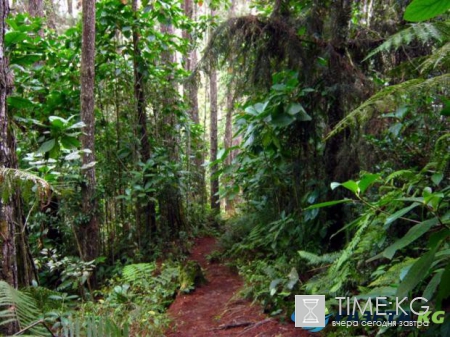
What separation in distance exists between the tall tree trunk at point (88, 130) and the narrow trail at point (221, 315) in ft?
6.20

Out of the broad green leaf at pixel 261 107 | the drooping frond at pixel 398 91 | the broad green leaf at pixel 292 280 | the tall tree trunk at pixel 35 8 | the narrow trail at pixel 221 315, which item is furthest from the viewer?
the tall tree trunk at pixel 35 8

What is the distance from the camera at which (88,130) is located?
18.2 ft

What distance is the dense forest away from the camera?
202 centimetres

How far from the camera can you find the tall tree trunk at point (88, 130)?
548 cm

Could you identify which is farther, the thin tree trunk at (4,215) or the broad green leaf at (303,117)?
the broad green leaf at (303,117)

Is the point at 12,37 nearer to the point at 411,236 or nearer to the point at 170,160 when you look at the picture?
the point at 411,236

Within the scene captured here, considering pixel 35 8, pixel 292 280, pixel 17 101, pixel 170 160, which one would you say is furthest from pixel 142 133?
pixel 292 280

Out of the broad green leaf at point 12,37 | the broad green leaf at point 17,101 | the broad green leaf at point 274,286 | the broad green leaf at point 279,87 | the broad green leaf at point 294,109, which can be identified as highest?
the broad green leaf at point 12,37

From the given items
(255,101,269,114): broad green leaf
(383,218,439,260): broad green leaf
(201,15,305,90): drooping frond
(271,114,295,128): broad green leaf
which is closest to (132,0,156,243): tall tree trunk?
(201,15,305,90): drooping frond

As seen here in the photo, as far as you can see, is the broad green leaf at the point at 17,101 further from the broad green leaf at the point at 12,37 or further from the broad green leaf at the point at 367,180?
the broad green leaf at the point at 367,180

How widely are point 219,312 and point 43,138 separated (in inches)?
114

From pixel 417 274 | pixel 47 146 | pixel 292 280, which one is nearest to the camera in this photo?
pixel 417 274

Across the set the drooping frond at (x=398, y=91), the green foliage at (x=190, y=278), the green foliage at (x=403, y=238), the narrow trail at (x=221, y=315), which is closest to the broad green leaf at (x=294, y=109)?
the green foliage at (x=403, y=238)

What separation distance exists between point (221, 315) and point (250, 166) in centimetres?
229
